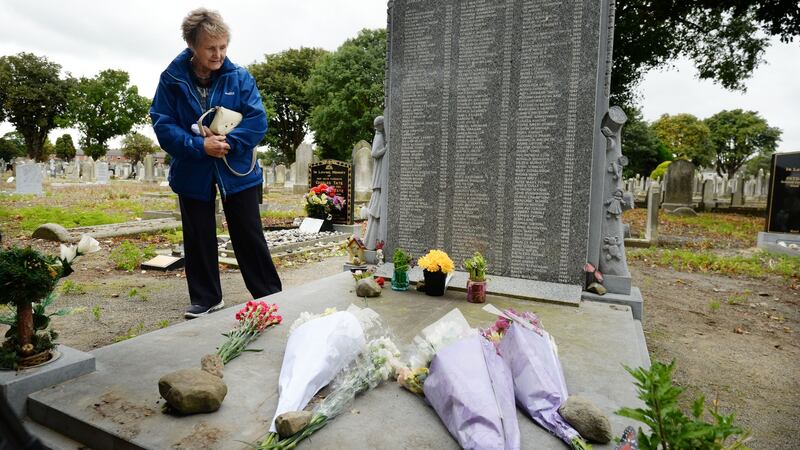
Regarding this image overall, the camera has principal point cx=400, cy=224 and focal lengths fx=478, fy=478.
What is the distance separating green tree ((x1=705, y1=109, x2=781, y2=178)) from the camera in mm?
47188

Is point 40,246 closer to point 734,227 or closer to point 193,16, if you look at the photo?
point 193,16

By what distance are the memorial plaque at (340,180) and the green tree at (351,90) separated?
1968 centimetres

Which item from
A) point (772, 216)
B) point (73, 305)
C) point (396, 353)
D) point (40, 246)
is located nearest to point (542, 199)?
point (396, 353)

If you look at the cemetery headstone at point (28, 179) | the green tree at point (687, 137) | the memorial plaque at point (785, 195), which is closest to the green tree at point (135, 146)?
the cemetery headstone at point (28, 179)

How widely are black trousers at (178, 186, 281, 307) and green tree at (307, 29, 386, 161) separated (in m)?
27.0

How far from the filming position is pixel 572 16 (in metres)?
4.57

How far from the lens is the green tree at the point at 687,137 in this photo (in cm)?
4591

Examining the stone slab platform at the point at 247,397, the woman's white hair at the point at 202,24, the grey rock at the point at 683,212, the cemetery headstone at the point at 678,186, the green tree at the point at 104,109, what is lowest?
→ the stone slab platform at the point at 247,397

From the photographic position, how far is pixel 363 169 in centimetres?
2000

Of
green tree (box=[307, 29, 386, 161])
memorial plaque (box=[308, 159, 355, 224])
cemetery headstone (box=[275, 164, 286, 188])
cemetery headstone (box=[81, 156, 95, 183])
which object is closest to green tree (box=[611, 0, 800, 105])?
memorial plaque (box=[308, 159, 355, 224])

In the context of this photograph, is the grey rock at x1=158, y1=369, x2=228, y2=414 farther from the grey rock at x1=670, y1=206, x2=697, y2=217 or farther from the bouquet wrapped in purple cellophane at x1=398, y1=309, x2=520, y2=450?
the grey rock at x1=670, y1=206, x2=697, y2=217

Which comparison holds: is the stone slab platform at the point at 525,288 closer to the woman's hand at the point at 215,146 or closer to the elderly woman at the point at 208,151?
the elderly woman at the point at 208,151

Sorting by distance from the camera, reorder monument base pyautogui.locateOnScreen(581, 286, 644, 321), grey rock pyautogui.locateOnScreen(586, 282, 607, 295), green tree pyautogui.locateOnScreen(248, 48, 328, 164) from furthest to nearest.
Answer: green tree pyautogui.locateOnScreen(248, 48, 328, 164) → grey rock pyautogui.locateOnScreen(586, 282, 607, 295) → monument base pyautogui.locateOnScreen(581, 286, 644, 321)

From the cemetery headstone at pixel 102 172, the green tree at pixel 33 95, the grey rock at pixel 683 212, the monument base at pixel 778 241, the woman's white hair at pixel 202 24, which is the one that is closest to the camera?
the woman's white hair at pixel 202 24
